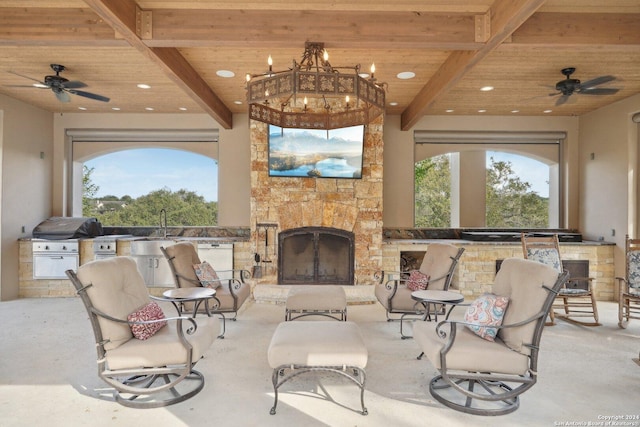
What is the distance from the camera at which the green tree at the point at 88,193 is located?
7.45 m

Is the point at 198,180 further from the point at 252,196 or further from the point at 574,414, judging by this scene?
the point at 574,414

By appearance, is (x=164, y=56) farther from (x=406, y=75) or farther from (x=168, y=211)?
(x=168, y=211)

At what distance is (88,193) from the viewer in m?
7.68

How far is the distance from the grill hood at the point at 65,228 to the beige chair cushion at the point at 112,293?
12.9 ft

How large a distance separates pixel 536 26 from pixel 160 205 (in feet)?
24.1

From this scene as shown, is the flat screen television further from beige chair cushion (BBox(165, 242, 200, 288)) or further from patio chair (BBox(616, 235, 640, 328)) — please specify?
patio chair (BBox(616, 235, 640, 328))

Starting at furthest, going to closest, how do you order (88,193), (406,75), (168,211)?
(168,211) < (88,193) < (406,75)

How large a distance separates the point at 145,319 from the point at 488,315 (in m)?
2.43

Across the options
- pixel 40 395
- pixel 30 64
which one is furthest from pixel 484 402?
pixel 30 64

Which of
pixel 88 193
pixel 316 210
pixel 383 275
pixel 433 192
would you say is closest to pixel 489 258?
pixel 383 275

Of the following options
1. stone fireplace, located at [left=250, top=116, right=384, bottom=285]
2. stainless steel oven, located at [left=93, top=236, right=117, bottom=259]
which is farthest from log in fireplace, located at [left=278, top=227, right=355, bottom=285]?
stainless steel oven, located at [left=93, top=236, right=117, bottom=259]

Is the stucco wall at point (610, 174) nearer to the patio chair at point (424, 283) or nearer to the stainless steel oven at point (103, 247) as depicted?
the patio chair at point (424, 283)

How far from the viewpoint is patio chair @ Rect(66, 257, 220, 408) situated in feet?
7.81

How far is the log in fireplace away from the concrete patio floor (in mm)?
1891
